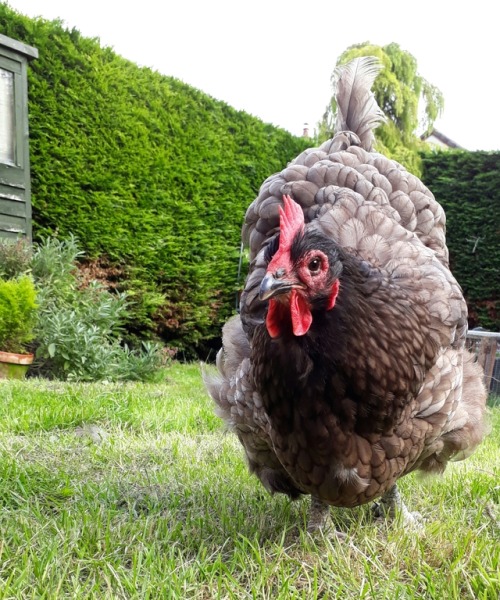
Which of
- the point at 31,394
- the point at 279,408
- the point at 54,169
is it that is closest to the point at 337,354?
the point at 279,408

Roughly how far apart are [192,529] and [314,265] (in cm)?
105

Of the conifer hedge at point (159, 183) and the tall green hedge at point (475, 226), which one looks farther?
the tall green hedge at point (475, 226)

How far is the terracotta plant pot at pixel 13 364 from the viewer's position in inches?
185

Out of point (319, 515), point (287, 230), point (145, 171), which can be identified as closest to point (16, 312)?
point (145, 171)

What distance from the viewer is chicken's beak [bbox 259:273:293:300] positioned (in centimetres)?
143

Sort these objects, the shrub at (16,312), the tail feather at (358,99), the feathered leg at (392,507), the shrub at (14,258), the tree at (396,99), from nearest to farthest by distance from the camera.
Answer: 1. the feathered leg at (392,507)
2. the tail feather at (358,99)
3. the shrub at (16,312)
4. the shrub at (14,258)
5. the tree at (396,99)

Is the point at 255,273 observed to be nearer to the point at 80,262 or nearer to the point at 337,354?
the point at 337,354

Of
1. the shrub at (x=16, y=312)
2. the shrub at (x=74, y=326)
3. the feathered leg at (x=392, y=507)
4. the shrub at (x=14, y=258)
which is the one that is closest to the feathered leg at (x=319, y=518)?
the feathered leg at (x=392, y=507)

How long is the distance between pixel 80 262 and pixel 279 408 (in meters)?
4.88

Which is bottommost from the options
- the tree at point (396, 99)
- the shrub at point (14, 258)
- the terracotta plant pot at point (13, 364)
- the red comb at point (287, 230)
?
the terracotta plant pot at point (13, 364)

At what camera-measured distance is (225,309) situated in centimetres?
787

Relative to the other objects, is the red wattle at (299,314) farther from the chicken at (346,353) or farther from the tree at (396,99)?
the tree at (396,99)

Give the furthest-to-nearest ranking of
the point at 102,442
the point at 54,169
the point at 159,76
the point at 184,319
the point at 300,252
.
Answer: the point at 184,319 < the point at 159,76 < the point at 54,169 < the point at 102,442 < the point at 300,252

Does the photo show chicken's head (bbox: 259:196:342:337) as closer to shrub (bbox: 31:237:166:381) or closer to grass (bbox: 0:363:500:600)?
grass (bbox: 0:363:500:600)
